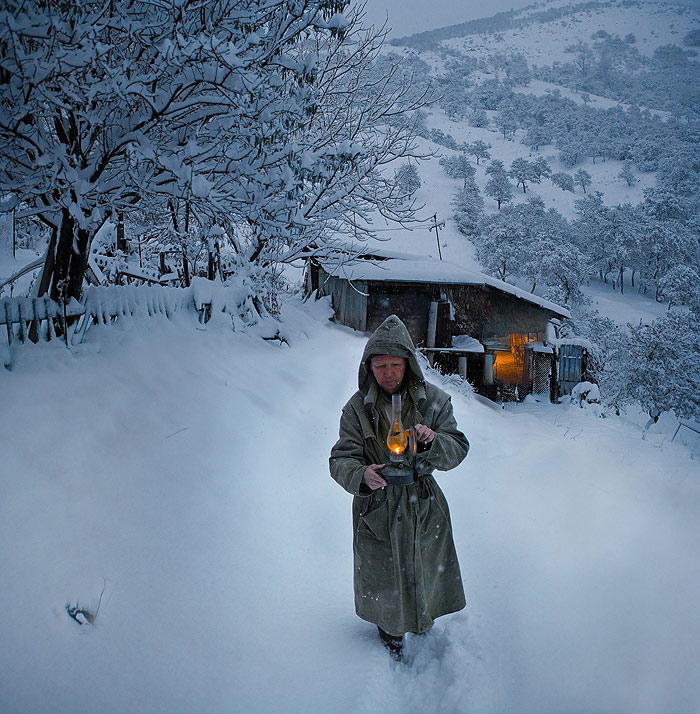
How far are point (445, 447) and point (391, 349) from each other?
604mm

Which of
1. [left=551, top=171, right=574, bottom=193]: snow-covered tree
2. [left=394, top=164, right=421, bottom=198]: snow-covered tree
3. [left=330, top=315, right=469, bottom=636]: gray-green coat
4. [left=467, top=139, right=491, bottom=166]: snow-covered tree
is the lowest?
[left=330, top=315, right=469, bottom=636]: gray-green coat

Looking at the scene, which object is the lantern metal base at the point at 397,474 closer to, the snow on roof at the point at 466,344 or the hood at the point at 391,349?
the hood at the point at 391,349

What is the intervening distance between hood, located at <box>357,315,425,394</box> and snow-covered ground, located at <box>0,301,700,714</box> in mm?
1580

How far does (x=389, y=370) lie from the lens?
231cm

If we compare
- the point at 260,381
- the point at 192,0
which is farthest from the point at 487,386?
the point at 192,0

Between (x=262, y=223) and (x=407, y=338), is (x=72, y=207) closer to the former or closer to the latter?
(x=262, y=223)

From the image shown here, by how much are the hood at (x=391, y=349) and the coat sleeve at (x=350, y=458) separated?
0.72 feet

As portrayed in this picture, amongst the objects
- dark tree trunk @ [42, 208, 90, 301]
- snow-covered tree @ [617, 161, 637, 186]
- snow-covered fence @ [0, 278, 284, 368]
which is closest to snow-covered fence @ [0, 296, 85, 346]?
snow-covered fence @ [0, 278, 284, 368]

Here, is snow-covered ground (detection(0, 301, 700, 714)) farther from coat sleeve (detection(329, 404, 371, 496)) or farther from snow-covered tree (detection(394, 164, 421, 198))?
snow-covered tree (detection(394, 164, 421, 198))

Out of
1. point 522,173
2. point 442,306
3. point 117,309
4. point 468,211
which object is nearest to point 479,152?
point 522,173

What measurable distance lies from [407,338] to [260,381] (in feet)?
11.8

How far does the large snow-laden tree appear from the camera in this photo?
270 cm

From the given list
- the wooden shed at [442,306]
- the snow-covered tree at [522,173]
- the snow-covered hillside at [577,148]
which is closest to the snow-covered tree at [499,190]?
the snow-covered hillside at [577,148]

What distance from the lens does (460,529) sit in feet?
13.5
